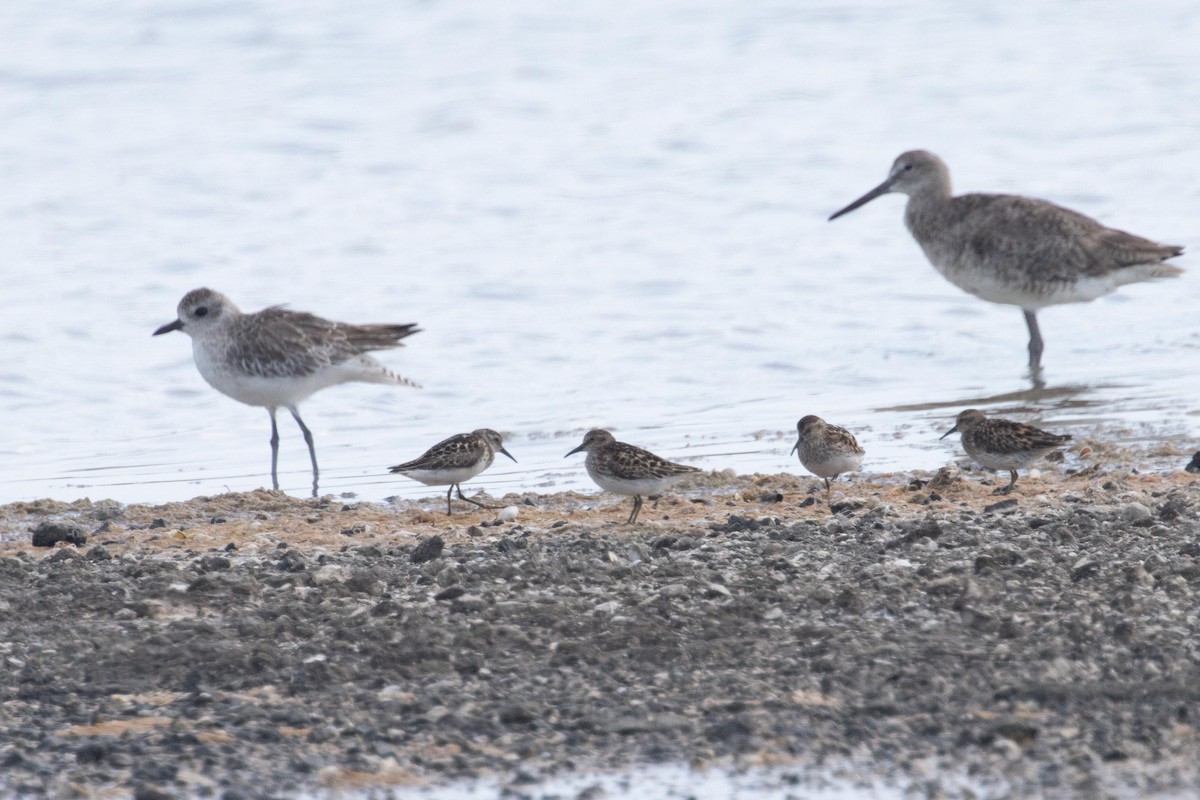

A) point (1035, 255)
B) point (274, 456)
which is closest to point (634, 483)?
point (274, 456)

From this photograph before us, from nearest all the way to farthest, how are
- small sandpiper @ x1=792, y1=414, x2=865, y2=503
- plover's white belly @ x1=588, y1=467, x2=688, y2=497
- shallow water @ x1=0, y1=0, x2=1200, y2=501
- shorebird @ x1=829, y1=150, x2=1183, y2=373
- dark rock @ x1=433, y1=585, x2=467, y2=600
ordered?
dark rock @ x1=433, y1=585, x2=467, y2=600 → plover's white belly @ x1=588, y1=467, x2=688, y2=497 → small sandpiper @ x1=792, y1=414, x2=865, y2=503 → shallow water @ x1=0, y1=0, x2=1200, y2=501 → shorebird @ x1=829, y1=150, x2=1183, y2=373

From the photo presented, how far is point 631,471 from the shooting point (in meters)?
8.52

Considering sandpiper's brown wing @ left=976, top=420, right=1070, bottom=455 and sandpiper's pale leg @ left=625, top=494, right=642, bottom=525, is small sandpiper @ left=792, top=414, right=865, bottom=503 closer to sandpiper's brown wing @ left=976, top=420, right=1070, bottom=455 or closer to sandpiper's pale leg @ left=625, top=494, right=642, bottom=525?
sandpiper's brown wing @ left=976, top=420, right=1070, bottom=455

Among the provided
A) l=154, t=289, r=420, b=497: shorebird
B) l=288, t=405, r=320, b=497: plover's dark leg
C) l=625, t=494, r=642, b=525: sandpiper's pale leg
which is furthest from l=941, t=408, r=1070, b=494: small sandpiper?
l=154, t=289, r=420, b=497: shorebird

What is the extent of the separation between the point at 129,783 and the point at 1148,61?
79.6 ft

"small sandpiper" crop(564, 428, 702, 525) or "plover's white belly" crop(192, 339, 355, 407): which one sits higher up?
"plover's white belly" crop(192, 339, 355, 407)

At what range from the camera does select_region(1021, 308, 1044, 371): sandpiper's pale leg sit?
46.4 feet

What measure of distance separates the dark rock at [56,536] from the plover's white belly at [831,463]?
12.2 feet

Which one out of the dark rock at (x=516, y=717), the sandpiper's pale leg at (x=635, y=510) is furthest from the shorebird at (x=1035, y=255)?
the dark rock at (x=516, y=717)

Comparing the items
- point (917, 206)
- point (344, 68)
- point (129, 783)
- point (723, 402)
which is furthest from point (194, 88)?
point (129, 783)

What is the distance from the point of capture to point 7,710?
6000mm

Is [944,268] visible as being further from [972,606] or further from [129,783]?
[129,783]

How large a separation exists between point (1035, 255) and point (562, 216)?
6.06 metres

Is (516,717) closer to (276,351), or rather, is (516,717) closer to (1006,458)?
(1006,458)
